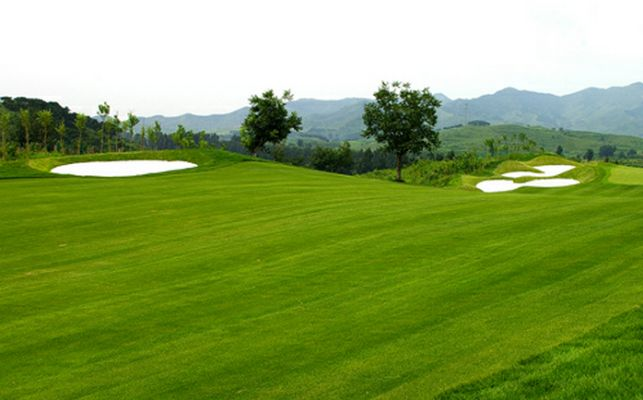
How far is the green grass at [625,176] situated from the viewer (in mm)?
52719

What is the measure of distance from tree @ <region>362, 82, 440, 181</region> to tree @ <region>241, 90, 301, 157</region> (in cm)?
1364

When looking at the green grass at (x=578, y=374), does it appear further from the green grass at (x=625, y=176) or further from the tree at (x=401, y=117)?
the tree at (x=401, y=117)

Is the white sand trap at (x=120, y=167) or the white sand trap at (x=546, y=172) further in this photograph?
the white sand trap at (x=546, y=172)

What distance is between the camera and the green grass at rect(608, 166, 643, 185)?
52719mm

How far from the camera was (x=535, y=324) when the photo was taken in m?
11.2

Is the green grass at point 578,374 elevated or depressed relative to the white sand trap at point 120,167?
depressed

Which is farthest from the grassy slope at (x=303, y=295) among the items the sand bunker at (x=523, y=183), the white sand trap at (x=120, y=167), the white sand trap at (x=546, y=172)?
the white sand trap at (x=546, y=172)

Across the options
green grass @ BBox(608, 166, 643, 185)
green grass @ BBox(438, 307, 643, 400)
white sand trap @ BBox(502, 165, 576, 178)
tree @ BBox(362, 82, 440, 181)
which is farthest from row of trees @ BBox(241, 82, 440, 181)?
green grass @ BBox(438, 307, 643, 400)

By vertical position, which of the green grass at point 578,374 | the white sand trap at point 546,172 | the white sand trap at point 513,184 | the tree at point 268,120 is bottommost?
the white sand trap at point 513,184

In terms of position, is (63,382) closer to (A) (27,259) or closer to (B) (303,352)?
(B) (303,352)

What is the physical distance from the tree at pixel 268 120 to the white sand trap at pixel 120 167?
3152 cm

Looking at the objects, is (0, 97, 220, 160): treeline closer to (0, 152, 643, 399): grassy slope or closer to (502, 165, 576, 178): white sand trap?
(502, 165, 576, 178): white sand trap

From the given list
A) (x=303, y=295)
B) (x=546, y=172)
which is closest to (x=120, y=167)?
(x=303, y=295)

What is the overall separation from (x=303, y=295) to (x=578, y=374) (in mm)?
7286
